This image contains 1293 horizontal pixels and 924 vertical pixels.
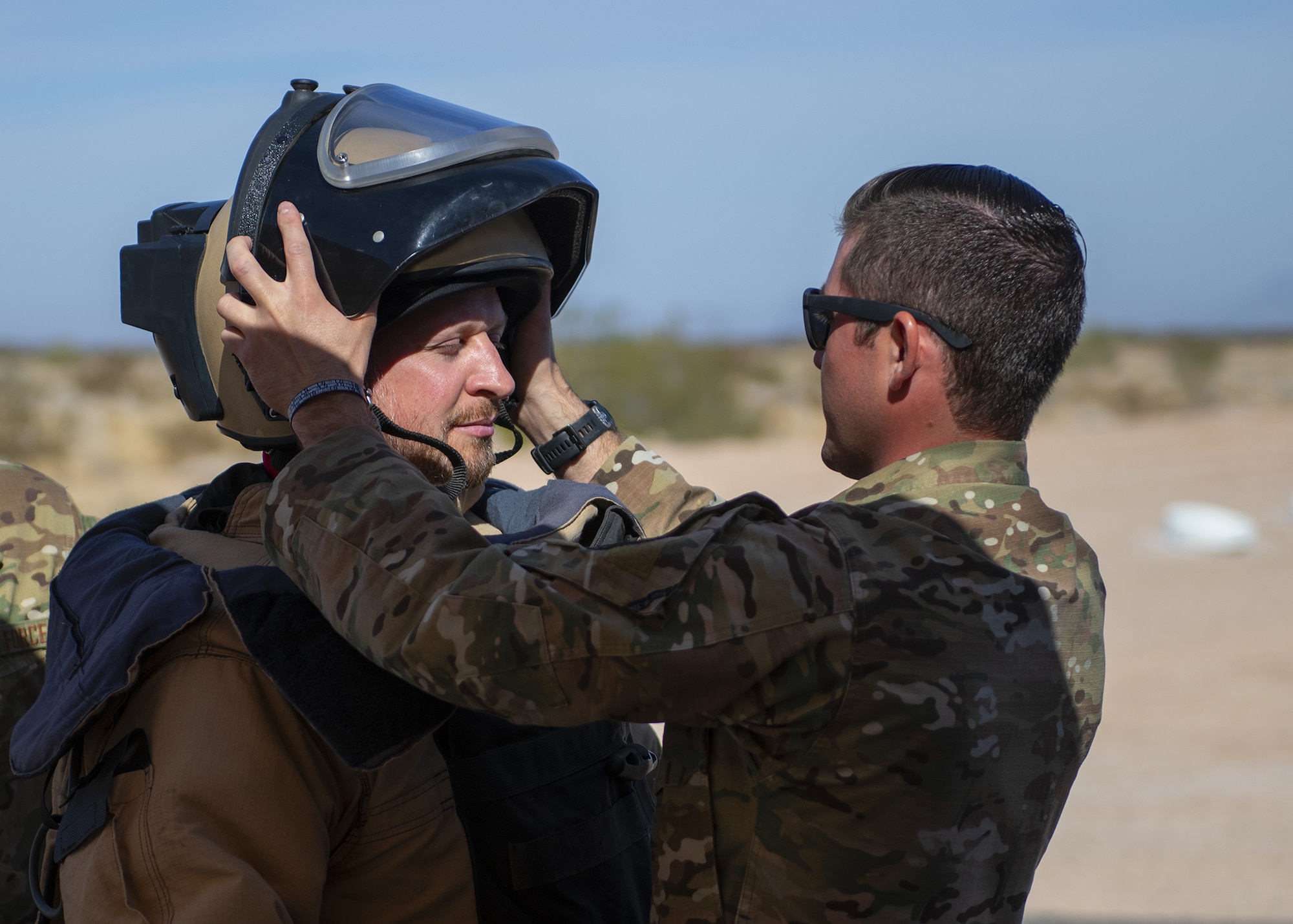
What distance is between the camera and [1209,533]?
1614cm

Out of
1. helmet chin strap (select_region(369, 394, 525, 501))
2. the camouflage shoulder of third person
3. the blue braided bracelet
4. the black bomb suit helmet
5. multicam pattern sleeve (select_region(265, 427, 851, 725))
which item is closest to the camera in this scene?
multicam pattern sleeve (select_region(265, 427, 851, 725))

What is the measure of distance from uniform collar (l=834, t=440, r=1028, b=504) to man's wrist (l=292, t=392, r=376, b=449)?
0.93 meters

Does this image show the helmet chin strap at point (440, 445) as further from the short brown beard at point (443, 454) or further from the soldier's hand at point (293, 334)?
the soldier's hand at point (293, 334)

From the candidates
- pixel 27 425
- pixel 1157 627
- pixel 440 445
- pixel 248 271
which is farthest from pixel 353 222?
pixel 27 425

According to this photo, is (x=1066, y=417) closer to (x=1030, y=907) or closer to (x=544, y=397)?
(x=1030, y=907)

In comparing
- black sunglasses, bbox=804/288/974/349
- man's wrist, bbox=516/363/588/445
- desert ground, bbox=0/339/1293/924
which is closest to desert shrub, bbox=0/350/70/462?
desert ground, bbox=0/339/1293/924

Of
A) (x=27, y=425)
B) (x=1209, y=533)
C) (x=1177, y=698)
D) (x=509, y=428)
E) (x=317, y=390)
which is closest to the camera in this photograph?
(x=317, y=390)

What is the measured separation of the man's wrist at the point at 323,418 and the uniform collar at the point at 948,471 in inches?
36.5

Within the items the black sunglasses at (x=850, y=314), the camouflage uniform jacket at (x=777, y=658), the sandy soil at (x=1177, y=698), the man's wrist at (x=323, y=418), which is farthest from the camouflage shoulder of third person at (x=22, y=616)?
the sandy soil at (x=1177, y=698)

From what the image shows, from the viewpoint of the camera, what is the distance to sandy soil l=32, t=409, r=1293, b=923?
7820mm

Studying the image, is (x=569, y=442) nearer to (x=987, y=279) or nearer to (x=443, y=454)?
(x=443, y=454)

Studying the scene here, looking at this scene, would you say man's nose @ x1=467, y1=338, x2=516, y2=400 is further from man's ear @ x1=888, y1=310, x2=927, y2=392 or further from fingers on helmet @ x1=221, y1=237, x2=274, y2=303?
man's ear @ x1=888, y1=310, x2=927, y2=392

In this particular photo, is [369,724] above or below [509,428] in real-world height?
below

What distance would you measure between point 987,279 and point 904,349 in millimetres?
205
